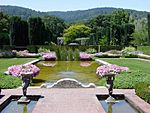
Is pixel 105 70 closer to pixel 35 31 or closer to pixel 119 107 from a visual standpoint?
pixel 119 107

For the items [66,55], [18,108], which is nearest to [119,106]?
[18,108]

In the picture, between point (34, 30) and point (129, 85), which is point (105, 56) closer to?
point (34, 30)

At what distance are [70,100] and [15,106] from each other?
1407mm

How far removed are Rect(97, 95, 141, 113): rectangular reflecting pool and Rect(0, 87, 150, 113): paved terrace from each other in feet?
0.47

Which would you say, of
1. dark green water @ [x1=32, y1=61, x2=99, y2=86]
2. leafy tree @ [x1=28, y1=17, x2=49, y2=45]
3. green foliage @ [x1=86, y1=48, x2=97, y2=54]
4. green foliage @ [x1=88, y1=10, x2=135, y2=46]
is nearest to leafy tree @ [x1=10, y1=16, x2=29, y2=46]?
leafy tree @ [x1=28, y1=17, x2=49, y2=45]

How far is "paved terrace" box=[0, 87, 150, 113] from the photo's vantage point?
779 centimetres

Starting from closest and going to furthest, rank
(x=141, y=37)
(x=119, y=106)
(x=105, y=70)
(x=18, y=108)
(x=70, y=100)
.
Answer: (x=18, y=108), (x=119, y=106), (x=70, y=100), (x=105, y=70), (x=141, y=37)

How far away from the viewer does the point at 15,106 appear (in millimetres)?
8539

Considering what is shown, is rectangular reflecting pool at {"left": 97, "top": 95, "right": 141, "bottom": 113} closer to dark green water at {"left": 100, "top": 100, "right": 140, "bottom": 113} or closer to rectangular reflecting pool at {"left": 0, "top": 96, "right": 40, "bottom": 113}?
dark green water at {"left": 100, "top": 100, "right": 140, "bottom": 113}

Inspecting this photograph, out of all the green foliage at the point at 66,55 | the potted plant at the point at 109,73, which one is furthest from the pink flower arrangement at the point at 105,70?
the green foliage at the point at 66,55

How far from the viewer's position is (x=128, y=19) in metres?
61.5

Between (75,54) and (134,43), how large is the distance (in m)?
20.4

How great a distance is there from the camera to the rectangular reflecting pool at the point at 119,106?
8016 millimetres

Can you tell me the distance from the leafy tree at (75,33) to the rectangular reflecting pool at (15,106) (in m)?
66.0
